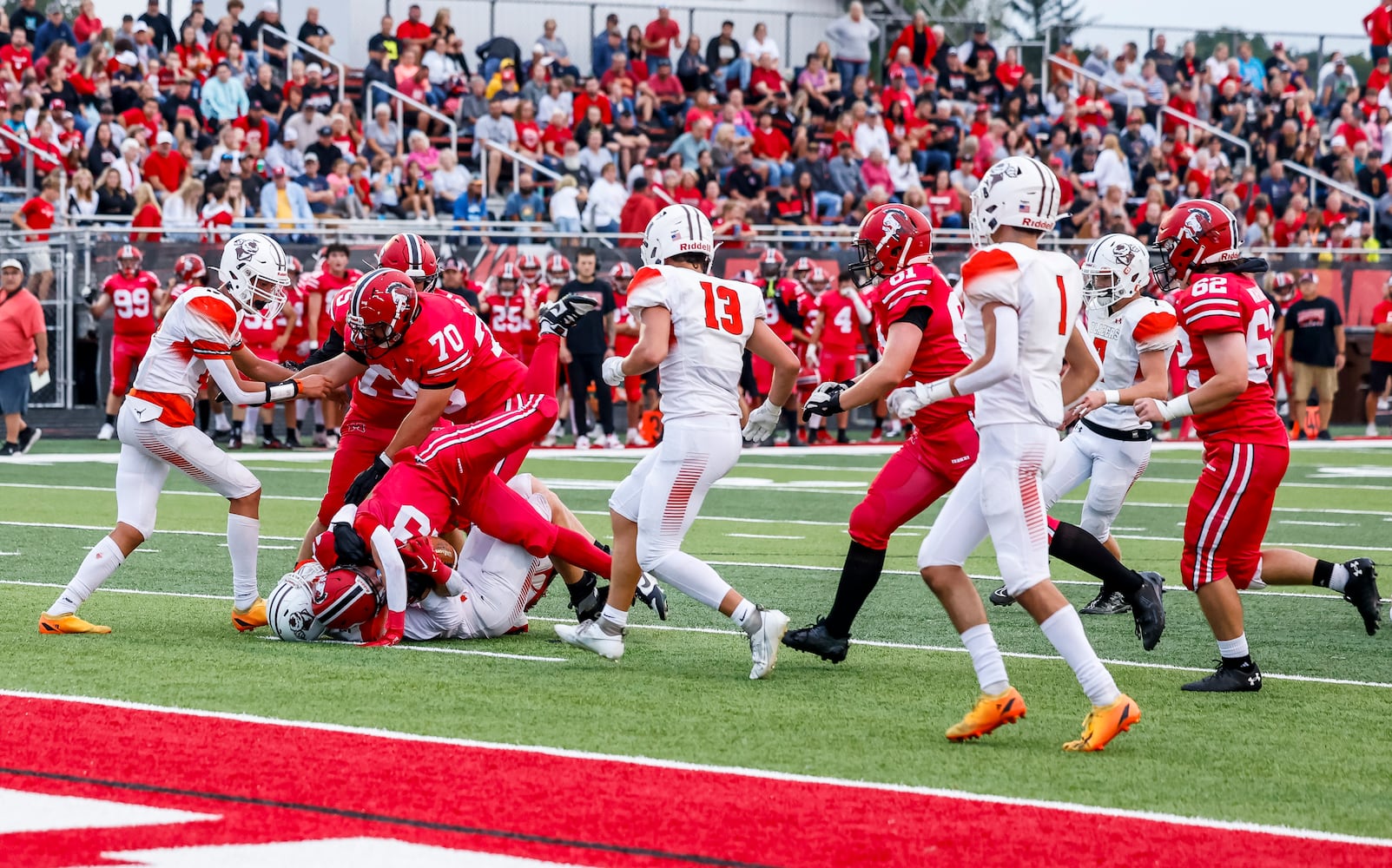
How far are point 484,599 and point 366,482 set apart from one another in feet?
2.30


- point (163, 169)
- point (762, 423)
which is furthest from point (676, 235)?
point (163, 169)

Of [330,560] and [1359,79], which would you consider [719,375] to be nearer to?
[330,560]

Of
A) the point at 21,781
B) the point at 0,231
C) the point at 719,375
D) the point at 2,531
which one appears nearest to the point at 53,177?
the point at 0,231

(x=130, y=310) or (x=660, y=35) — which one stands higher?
(x=660, y=35)

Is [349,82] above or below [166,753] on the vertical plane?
above

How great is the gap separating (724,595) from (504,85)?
18473 mm

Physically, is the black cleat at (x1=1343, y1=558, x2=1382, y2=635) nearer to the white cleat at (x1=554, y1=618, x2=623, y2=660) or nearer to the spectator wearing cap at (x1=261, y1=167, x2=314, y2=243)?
the white cleat at (x1=554, y1=618, x2=623, y2=660)

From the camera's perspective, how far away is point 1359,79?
33000 millimetres

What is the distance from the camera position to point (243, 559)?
7629mm

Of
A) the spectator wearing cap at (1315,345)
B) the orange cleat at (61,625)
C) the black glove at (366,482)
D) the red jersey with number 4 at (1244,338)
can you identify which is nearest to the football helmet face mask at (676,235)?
the black glove at (366,482)

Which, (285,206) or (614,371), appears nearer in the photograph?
(614,371)

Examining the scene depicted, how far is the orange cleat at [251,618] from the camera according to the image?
7574 millimetres

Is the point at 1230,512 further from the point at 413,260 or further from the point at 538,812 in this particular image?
the point at 413,260

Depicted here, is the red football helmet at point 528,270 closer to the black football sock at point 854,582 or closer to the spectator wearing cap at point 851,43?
the spectator wearing cap at point 851,43
